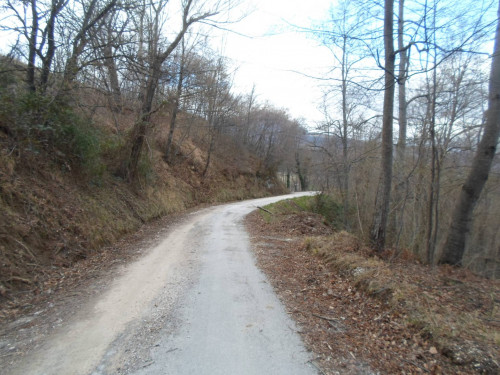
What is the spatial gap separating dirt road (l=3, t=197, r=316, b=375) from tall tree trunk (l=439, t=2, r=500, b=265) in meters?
5.50

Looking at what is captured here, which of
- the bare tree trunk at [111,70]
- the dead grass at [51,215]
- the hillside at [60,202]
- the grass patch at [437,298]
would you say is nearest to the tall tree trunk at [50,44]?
the hillside at [60,202]

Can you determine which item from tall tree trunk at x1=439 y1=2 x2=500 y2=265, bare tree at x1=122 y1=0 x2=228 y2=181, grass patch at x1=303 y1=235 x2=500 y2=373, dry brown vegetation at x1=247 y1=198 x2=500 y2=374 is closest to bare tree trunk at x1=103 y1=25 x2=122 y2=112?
bare tree at x1=122 y1=0 x2=228 y2=181

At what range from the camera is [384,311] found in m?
4.20

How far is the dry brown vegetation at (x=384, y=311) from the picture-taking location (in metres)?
3.12

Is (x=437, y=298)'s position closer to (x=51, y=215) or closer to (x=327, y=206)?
(x=51, y=215)

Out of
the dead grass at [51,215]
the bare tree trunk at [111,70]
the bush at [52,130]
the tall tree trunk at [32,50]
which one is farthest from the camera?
the bare tree trunk at [111,70]

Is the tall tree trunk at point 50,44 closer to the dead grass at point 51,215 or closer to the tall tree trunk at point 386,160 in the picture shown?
the dead grass at point 51,215

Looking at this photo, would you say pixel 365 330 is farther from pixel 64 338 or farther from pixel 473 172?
pixel 473 172

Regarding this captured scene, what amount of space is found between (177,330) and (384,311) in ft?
9.51

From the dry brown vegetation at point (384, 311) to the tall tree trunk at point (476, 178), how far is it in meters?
0.87

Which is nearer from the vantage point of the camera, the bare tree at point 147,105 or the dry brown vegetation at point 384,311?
the dry brown vegetation at point 384,311

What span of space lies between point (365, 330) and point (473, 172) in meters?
6.12

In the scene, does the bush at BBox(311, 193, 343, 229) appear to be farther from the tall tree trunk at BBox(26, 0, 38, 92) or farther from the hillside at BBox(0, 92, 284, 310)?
the tall tree trunk at BBox(26, 0, 38, 92)

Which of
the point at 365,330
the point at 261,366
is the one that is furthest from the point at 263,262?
the point at 261,366
